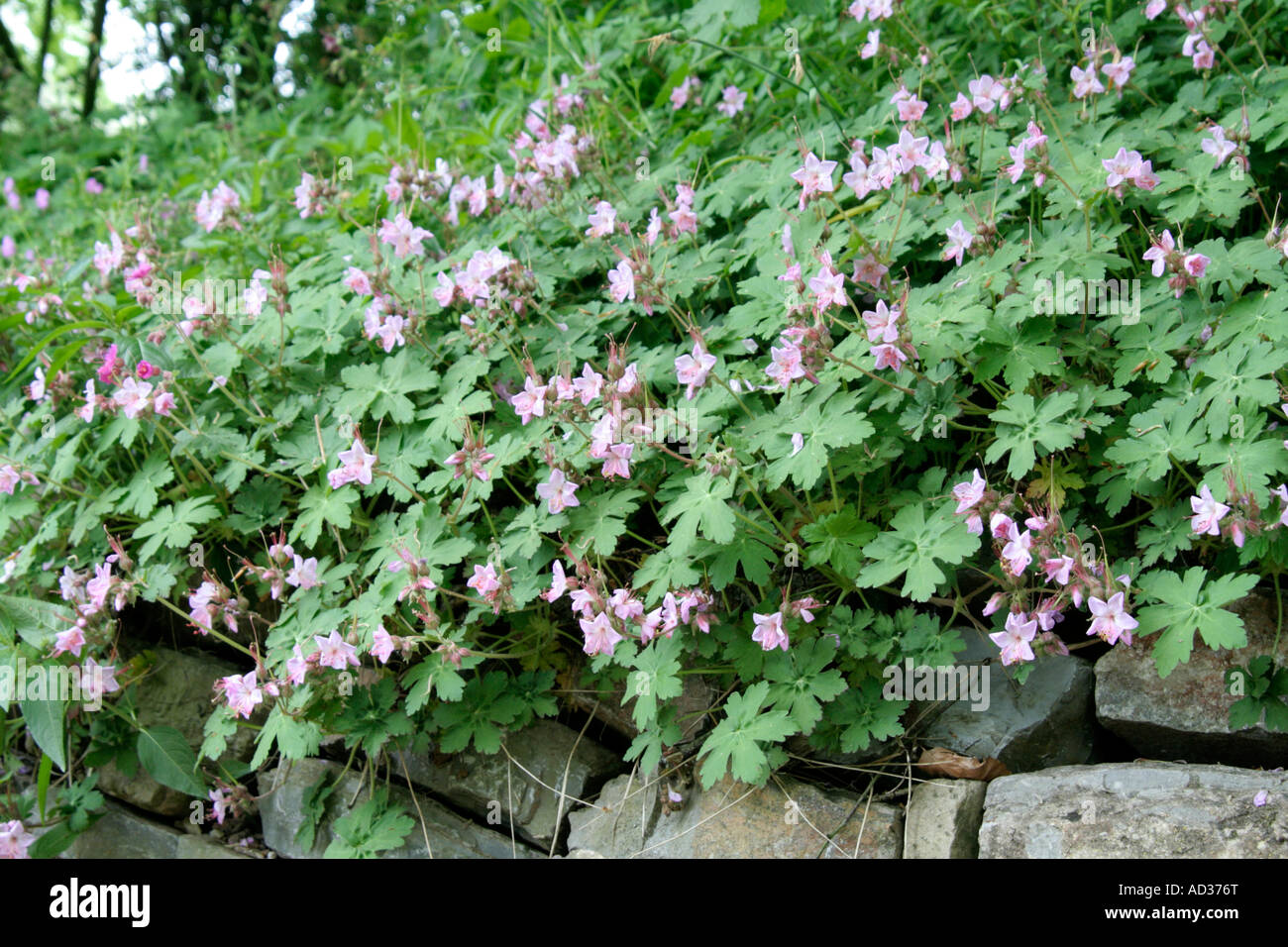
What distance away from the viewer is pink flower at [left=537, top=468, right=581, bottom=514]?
301 cm

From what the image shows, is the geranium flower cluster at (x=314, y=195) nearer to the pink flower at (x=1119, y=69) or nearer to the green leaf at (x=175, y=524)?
the green leaf at (x=175, y=524)

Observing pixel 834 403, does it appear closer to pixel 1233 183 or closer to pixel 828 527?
pixel 828 527

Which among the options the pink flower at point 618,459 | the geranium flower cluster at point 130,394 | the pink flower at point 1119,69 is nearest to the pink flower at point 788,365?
the pink flower at point 618,459

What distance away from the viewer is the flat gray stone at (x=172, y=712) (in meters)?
3.69

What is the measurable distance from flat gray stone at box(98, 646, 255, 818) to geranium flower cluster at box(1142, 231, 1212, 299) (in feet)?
10.5

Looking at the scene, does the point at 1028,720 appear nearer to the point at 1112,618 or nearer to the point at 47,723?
the point at 1112,618

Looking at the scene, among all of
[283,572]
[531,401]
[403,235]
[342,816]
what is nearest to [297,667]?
[283,572]

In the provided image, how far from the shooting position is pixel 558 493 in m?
3.02

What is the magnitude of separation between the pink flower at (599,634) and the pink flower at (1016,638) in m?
0.97

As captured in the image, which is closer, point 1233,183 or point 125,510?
point 1233,183

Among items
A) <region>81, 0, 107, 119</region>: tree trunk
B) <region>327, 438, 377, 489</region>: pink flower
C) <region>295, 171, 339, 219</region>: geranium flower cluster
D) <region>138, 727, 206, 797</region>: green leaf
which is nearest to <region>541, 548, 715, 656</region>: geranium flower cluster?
<region>327, 438, 377, 489</region>: pink flower

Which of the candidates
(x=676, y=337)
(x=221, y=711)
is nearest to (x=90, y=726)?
(x=221, y=711)

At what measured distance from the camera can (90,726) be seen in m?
3.67

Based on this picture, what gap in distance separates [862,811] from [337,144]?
4240 millimetres
